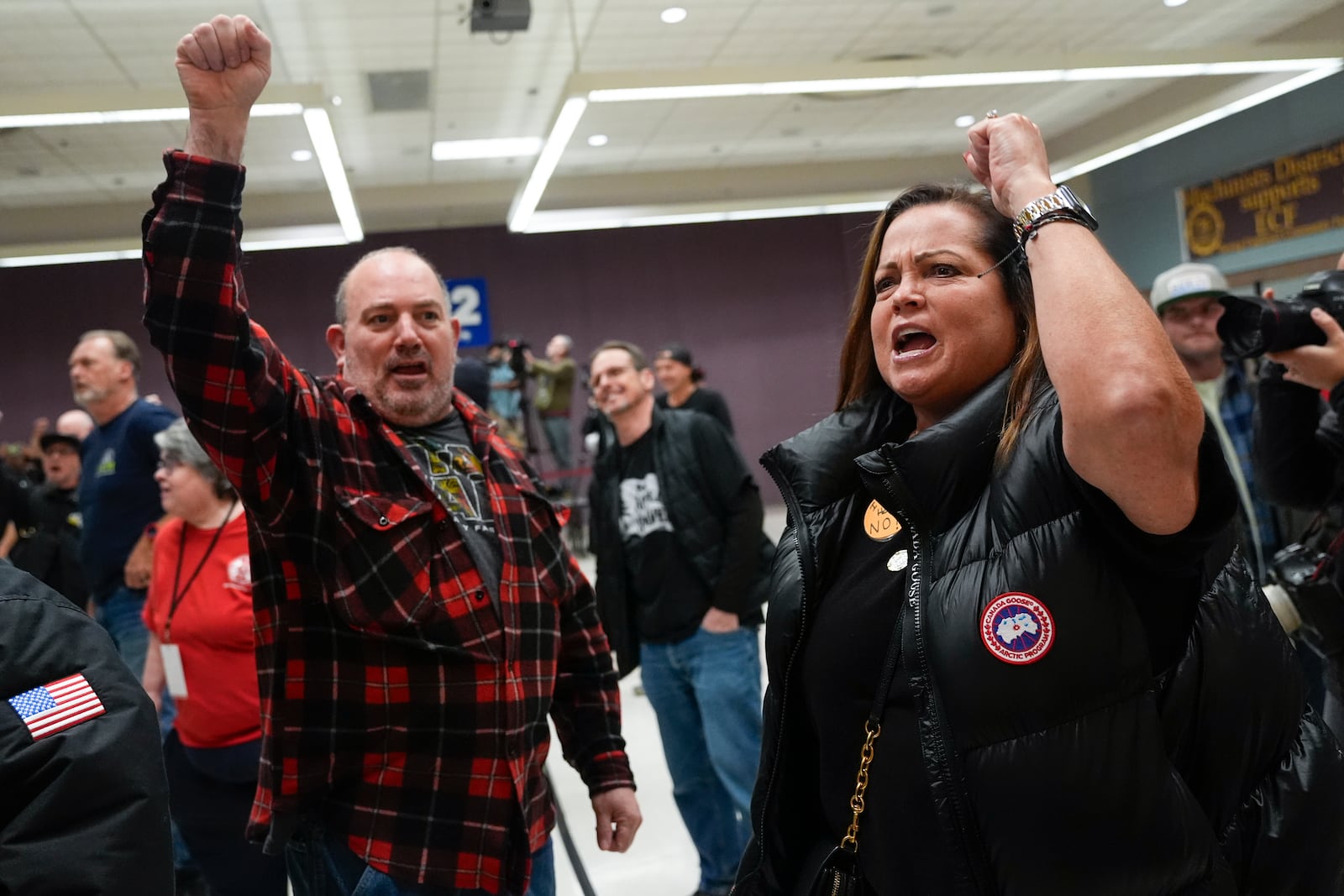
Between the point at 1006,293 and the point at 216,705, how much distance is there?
6.49 feet

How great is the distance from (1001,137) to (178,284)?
3.12 feet

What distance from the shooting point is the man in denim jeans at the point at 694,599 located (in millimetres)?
2936

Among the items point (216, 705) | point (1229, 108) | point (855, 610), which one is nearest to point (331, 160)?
point (216, 705)

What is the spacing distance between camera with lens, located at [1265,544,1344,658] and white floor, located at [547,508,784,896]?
5.76 feet

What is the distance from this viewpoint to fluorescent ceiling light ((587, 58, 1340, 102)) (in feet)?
19.6

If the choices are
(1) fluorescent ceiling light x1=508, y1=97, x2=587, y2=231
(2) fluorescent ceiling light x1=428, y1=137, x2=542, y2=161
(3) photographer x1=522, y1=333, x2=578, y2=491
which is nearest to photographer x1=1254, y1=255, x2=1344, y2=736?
(1) fluorescent ceiling light x1=508, y1=97, x2=587, y2=231

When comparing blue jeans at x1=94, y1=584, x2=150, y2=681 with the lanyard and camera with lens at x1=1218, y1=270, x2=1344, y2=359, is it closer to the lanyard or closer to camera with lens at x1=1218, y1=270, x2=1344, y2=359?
the lanyard

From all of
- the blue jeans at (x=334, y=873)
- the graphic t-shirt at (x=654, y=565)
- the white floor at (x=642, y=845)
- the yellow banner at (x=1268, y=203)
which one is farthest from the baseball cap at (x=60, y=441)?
the yellow banner at (x=1268, y=203)

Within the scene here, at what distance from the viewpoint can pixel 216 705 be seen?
2.37 metres

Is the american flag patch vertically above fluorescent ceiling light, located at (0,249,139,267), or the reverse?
fluorescent ceiling light, located at (0,249,139,267)

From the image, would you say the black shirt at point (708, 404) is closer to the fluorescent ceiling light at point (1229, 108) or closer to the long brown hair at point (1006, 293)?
the fluorescent ceiling light at point (1229, 108)

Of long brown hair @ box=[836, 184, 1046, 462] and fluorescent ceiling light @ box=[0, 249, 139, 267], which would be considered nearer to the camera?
long brown hair @ box=[836, 184, 1046, 462]

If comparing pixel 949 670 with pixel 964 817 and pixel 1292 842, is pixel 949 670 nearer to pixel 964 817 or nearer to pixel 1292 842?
pixel 964 817

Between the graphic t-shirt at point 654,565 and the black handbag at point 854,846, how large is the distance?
6.01ft
